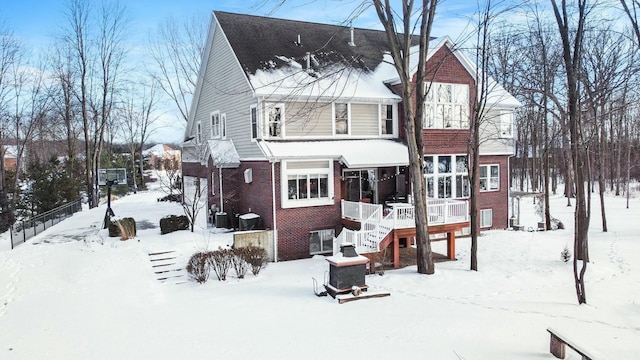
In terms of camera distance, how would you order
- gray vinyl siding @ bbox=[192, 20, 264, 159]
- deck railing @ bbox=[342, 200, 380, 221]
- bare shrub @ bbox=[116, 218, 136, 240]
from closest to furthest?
bare shrub @ bbox=[116, 218, 136, 240]
deck railing @ bbox=[342, 200, 380, 221]
gray vinyl siding @ bbox=[192, 20, 264, 159]

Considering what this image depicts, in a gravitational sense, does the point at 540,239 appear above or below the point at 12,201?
below

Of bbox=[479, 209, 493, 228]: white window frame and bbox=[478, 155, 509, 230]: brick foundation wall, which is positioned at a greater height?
bbox=[478, 155, 509, 230]: brick foundation wall

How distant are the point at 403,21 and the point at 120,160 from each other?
3984 centimetres

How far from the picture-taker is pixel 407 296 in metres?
10.9

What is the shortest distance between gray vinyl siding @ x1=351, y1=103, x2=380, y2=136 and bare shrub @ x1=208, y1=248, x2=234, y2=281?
7641 mm

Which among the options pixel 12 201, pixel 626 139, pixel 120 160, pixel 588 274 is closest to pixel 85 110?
pixel 12 201

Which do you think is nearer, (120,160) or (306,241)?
(306,241)

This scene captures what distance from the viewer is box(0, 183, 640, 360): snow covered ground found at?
24.7 feet

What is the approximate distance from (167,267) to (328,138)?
7667mm

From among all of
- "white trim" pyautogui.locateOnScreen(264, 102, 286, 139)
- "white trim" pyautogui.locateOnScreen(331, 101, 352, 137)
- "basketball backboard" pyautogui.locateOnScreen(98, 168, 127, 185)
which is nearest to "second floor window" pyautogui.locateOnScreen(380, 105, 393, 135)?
"white trim" pyautogui.locateOnScreen(331, 101, 352, 137)

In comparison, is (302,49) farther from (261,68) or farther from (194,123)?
(194,123)

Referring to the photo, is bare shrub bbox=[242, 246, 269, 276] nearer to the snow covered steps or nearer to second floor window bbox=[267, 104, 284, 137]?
the snow covered steps

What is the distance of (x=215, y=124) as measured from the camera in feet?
69.6

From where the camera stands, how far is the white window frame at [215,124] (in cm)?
2080
